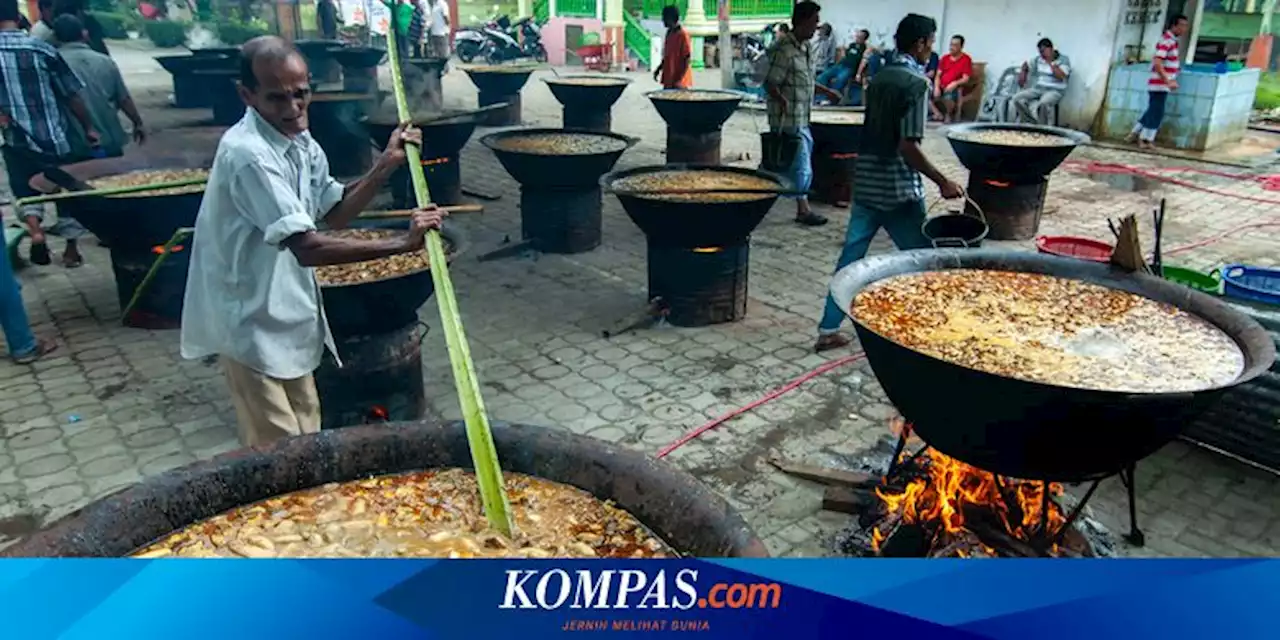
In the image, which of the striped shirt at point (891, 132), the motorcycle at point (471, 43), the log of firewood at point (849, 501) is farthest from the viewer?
the motorcycle at point (471, 43)

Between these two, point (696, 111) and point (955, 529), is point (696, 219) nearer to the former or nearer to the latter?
point (955, 529)

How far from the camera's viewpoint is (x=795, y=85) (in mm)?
8477

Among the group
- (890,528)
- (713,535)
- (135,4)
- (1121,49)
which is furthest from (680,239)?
(135,4)

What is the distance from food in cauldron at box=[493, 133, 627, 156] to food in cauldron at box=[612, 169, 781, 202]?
80cm

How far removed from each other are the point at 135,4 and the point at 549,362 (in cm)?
2462

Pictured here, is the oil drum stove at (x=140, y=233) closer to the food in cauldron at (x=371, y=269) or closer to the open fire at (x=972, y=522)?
the food in cauldron at (x=371, y=269)

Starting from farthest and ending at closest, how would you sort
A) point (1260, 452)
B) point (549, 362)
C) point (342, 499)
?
point (549, 362) < point (1260, 452) < point (342, 499)

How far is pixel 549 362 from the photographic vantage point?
6117 mm

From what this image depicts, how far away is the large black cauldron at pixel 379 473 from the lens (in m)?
2.24

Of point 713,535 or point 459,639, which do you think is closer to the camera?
point 459,639

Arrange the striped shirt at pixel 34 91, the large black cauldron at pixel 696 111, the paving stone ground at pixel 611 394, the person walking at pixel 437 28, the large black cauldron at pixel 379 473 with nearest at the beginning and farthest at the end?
the large black cauldron at pixel 379 473, the paving stone ground at pixel 611 394, the striped shirt at pixel 34 91, the large black cauldron at pixel 696 111, the person walking at pixel 437 28

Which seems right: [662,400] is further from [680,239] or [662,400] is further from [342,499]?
[342,499]

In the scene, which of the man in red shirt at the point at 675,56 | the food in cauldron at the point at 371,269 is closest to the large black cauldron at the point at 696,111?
the man in red shirt at the point at 675,56

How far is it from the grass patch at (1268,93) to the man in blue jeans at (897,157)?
53.2 ft
